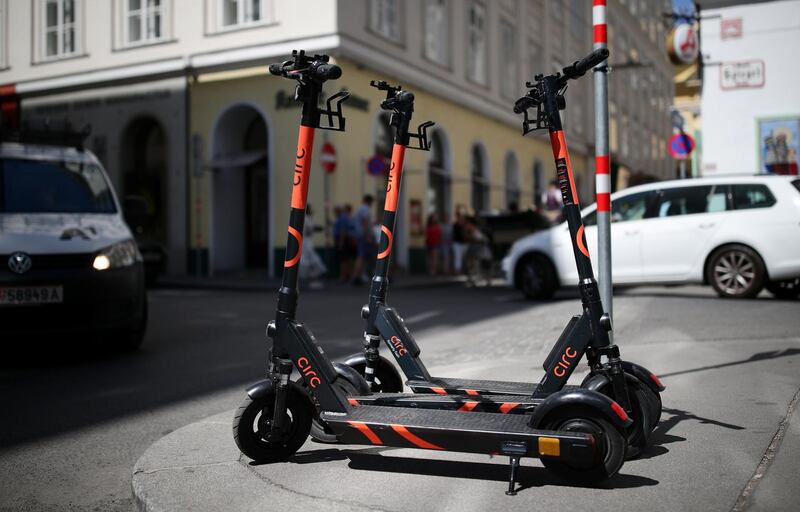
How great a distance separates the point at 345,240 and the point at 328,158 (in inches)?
79.5

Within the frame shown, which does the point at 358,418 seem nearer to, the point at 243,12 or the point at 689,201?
the point at 689,201

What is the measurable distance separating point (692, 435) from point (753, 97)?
17243 millimetres

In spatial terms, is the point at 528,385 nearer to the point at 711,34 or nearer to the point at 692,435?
the point at 692,435

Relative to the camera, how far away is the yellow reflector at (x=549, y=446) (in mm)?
3195

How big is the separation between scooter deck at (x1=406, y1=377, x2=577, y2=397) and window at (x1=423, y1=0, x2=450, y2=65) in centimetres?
2065

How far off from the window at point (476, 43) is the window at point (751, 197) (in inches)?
670

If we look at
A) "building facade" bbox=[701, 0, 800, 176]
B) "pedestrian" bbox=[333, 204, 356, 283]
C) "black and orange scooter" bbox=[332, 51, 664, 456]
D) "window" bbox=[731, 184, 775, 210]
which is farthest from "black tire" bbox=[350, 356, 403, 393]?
"building facade" bbox=[701, 0, 800, 176]

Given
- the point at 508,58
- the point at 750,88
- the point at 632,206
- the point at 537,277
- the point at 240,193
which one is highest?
the point at 508,58

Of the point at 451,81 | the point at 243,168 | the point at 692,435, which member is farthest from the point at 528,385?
the point at 451,81

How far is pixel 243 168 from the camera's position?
22203 mm

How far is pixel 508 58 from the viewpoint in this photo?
101 ft

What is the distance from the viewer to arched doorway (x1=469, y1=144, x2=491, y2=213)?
92.5 feet

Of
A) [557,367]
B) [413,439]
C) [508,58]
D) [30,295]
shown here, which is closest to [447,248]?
[508,58]

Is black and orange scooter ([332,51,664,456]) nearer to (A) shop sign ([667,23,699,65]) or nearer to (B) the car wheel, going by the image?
(B) the car wheel
